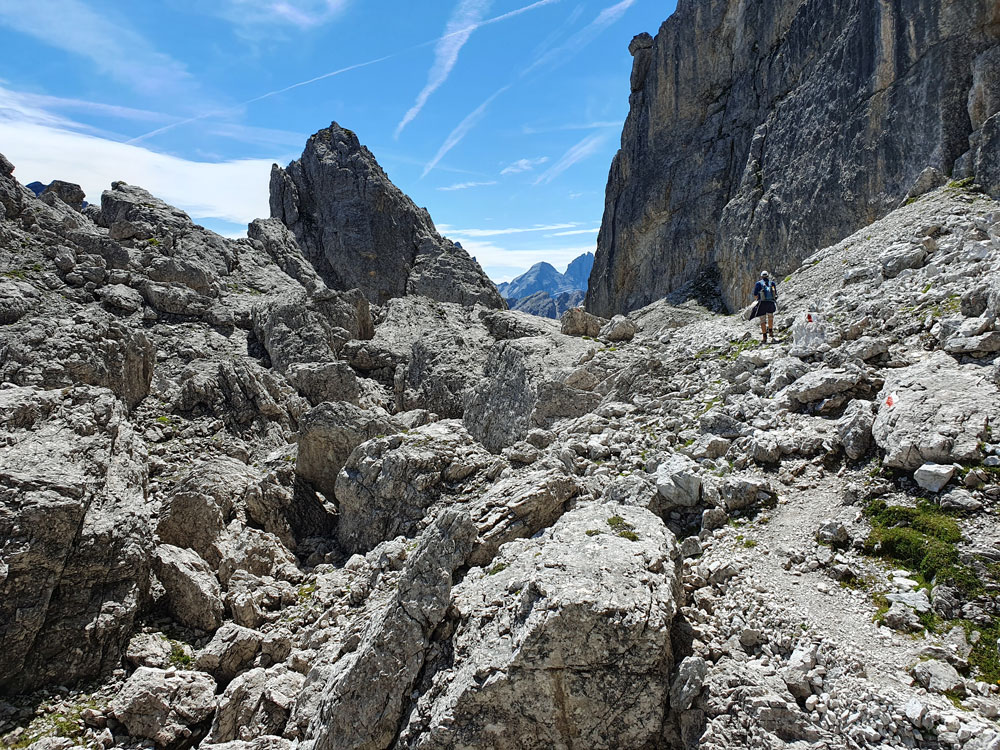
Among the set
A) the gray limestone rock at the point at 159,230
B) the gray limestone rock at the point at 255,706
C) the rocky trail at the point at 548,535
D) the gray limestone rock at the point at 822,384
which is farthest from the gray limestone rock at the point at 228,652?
the gray limestone rock at the point at 159,230

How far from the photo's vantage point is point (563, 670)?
7.98m

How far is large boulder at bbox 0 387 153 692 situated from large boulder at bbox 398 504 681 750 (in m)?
9.91

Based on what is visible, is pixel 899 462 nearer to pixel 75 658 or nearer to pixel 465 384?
pixel 75 658

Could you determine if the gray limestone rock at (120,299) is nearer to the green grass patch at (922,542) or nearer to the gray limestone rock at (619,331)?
the gray limestone rock at (619,331)

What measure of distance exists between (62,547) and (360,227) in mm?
51010

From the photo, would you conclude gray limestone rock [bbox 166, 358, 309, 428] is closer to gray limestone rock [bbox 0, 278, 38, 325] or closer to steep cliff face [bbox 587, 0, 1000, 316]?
gray limestone rock [bbox 0, 278, 38, 325]

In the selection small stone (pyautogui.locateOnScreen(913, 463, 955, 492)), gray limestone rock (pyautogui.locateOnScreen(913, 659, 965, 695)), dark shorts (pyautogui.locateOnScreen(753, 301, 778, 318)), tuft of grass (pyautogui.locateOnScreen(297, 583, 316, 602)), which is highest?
dark shorts (pyautogui.locateOnScreen(753, 301, 778, 318))

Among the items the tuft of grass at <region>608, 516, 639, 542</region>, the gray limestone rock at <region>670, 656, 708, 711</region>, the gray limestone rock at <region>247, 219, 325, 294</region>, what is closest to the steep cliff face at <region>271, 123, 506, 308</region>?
the gray limestone rock at <region>247, 219, 325, 294</region>

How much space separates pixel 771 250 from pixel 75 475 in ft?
160

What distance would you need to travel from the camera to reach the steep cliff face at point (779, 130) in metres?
28.7

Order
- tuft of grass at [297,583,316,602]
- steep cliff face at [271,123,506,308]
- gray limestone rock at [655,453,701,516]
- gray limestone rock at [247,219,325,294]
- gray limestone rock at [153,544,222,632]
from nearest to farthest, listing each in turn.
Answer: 1. gray limestone rock at [655,453,701,516]
2. gray limestone rock at [153,544,222,632]
3. tuft of grass at [297,583,316,602]
4. gray limestone rock at [247,219,325,294]
5. steep cliff face at [271,123,506,308]

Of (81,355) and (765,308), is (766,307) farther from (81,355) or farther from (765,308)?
(81,355)

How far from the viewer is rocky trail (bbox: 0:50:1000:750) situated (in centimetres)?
783

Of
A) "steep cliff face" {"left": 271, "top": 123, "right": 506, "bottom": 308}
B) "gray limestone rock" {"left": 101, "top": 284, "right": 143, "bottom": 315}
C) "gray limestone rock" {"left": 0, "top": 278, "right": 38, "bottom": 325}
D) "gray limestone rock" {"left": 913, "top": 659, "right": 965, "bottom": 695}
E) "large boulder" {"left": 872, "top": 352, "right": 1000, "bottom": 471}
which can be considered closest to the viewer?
"gray limestone rock" {"left": 913, "top": 659, "right": 965, "bottom": 695}
